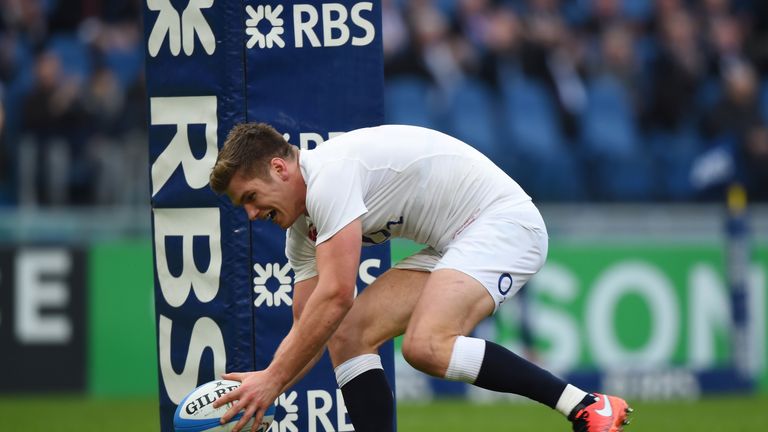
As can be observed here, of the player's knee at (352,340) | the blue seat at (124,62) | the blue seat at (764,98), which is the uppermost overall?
the blue seat at (124,62)

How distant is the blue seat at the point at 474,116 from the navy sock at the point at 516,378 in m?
8.95

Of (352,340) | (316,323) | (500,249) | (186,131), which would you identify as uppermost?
(186,131)

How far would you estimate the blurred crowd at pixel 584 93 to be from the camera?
1531 cm

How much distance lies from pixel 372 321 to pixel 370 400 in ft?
1.17

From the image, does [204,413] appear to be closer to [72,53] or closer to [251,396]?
[251,396]

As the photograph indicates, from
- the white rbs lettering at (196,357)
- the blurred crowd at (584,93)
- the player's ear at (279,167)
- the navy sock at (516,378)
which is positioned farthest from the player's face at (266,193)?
the blurred crowd at (584,93)

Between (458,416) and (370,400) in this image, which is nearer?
(370,400)

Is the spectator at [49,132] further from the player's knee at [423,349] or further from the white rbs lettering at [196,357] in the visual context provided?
the player's knee at [423,349]

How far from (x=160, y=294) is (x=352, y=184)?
1738mm

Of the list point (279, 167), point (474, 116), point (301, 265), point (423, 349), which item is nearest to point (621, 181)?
point (474, 116)

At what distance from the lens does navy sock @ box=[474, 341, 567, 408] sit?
6008 mm

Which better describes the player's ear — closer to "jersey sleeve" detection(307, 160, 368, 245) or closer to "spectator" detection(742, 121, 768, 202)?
"jersey sleeve" detection(307, 160, 368, 245)

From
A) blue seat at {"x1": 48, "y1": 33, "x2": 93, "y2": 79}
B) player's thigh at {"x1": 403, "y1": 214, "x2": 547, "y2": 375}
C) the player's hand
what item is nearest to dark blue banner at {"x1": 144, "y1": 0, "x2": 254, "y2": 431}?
the player's hand

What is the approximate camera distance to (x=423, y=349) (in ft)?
19.3
